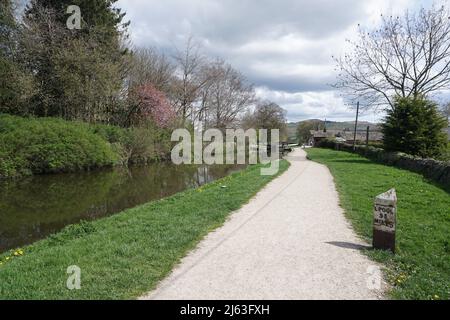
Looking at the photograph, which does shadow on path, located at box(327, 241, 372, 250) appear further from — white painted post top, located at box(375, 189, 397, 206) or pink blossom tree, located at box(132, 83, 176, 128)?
pink blossom tree, located at box(132, 83, 176, 128)

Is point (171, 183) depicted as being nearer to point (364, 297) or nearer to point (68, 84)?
point (68, 84)

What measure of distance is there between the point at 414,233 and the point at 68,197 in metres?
11.7

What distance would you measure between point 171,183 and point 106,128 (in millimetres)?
10136

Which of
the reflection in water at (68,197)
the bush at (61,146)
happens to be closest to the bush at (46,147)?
the bush at (61,146)

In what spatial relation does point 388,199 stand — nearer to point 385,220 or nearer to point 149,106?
point 385,220

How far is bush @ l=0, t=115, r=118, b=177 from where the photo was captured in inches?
658

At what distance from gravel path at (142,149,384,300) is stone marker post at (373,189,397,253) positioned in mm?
405

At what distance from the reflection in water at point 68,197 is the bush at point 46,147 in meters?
0.87

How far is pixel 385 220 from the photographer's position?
17.0ft

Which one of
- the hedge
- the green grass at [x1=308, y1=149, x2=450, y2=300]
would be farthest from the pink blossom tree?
the green grass at [x1=308, y1=149, x2=450, y2=300]

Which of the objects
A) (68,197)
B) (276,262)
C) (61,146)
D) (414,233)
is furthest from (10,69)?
(414,233)

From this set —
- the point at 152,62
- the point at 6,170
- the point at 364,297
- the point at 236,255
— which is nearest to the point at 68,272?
the point at 236,255

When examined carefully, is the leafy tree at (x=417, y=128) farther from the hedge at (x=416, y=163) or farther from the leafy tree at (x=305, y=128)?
the leafy tree at (x=305, y=128)

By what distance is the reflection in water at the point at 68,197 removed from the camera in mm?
8742
